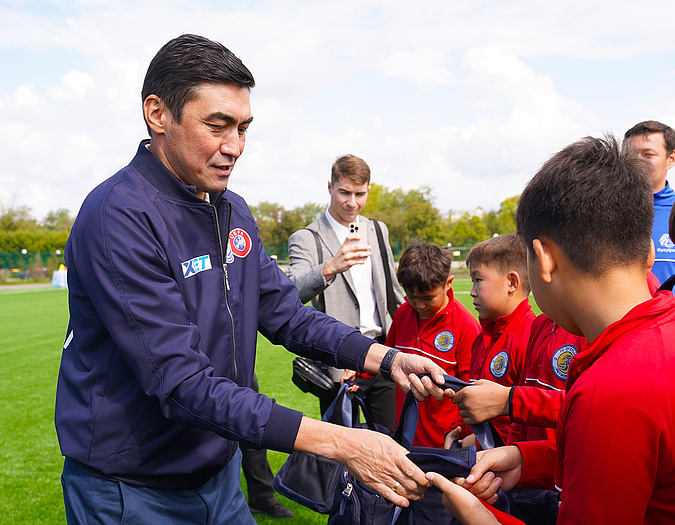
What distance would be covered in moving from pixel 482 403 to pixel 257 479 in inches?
107

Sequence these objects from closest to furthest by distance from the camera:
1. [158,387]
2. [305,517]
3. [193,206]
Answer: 1. [158,387]
2. [193,206]
3. [305,517]

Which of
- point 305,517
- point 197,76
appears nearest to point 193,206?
point 197,76

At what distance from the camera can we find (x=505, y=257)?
11.7 feet

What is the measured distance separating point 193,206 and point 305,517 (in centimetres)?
317

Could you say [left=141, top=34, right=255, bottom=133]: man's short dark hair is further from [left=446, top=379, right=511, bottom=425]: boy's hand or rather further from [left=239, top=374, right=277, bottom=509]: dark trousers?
[left=239, top=374, right=277, bottom=509]: dark trousers

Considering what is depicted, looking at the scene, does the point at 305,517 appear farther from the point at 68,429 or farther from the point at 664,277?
the point at 664,277

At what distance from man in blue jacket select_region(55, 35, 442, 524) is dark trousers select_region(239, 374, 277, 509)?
2.23 m

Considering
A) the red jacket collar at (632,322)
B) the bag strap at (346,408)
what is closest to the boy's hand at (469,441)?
the bag strap at (346,408)

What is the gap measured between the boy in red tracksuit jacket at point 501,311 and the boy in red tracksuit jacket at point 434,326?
1.18 ft

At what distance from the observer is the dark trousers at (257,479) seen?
4.50 meters

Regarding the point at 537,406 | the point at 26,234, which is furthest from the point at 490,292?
the point at 26,234

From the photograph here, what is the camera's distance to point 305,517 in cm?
447

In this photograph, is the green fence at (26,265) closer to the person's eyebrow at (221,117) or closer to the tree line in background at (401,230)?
the tree line in background at (401,230)

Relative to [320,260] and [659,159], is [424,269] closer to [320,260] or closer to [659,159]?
[320,260]
